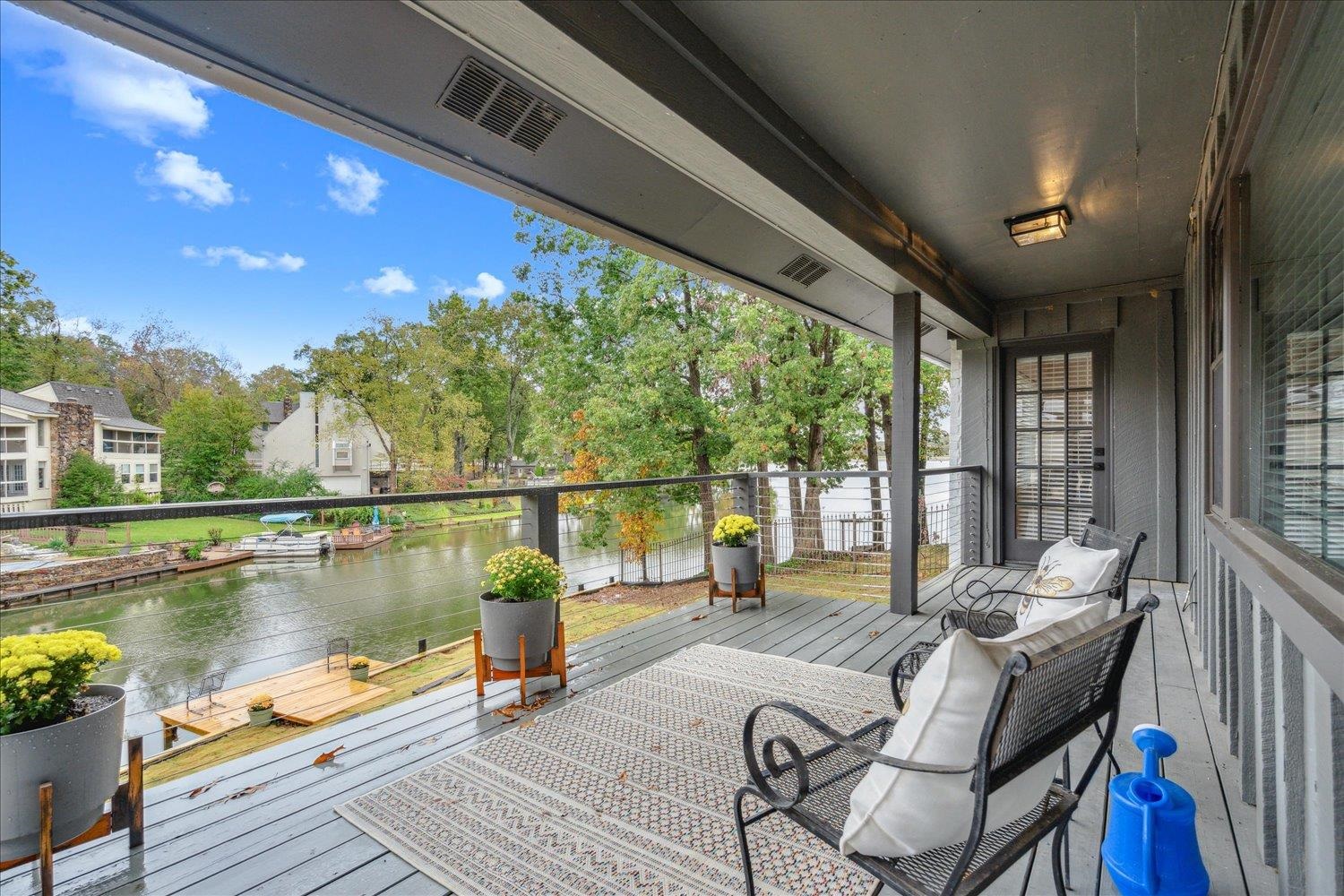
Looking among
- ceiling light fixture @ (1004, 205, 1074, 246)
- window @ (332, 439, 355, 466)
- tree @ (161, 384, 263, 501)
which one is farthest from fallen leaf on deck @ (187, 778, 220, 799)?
window @ (332, 439, 355, 466)

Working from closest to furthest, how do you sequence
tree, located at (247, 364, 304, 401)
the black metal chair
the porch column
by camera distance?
1. the black metal chair
2. the porch column
3. tree, located at (247, 364, 304, 401)

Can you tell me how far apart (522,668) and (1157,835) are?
2228mm

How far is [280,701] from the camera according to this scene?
577cm

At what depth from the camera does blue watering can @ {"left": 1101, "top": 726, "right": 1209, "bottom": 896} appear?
4.57ft

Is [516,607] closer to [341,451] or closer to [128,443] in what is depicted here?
[128,443]

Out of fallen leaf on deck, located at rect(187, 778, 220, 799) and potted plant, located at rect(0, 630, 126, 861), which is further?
fallen leaf on deck, located at rect(187, 778, 220, 799)

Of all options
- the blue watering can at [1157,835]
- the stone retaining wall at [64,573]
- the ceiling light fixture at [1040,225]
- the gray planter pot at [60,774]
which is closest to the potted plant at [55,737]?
the gray planter pot at [60,774]

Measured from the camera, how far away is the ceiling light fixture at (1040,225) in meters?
3.44

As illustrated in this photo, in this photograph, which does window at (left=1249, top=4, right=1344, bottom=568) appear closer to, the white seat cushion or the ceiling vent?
the white seat cushion

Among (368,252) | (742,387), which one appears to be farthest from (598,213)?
(368,252)

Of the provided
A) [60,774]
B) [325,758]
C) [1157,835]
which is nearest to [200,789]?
[325,758]

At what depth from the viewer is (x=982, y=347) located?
5656 mm

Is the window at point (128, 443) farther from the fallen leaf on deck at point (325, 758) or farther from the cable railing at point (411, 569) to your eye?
the fallen leaf on deck at point (325, 758)

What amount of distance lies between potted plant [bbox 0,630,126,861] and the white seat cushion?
1.83 m
